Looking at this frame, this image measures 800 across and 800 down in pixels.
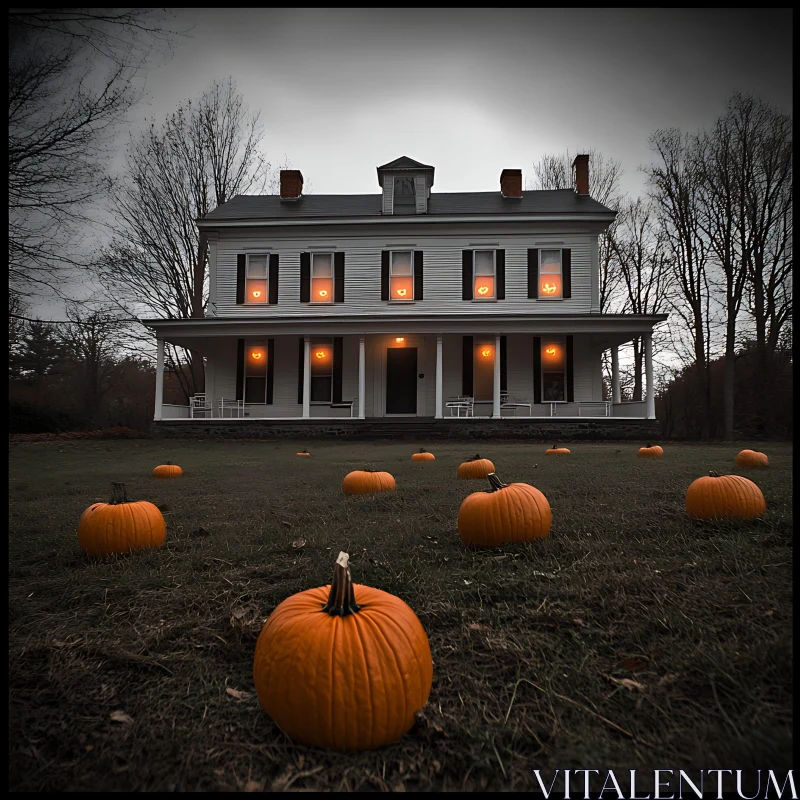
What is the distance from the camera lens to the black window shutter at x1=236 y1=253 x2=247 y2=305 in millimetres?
18109

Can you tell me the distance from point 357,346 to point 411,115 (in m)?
16.2

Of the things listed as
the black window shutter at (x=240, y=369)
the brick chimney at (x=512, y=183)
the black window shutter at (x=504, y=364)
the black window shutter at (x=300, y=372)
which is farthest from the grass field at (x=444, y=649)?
the brick chimney at (x=512, y=183)

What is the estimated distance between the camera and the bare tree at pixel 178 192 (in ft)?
69.8

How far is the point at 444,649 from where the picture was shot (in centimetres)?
192

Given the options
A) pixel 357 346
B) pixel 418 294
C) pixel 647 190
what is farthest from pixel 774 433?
pixel 357 346

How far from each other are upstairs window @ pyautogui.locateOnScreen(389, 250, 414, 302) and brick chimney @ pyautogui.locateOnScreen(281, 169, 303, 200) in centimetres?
490

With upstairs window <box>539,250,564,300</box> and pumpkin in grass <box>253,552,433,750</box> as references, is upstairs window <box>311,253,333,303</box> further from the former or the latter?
pumpkin in grass <box>253,552,433,750</box>

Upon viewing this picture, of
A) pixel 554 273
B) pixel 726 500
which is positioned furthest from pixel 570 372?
pixel 726 500

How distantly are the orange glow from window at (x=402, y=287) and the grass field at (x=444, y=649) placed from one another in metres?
14.7

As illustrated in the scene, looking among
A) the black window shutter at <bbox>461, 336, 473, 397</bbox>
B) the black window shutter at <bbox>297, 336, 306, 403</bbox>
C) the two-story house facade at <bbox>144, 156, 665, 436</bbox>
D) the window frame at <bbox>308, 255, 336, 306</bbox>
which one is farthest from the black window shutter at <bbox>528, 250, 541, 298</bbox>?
the black window shutter at <bbox>297, 336, 306, 403</bbox>

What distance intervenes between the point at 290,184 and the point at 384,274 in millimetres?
5450

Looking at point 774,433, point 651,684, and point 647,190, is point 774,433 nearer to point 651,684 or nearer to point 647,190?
point 647,190

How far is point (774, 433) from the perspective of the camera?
15992 millimetres

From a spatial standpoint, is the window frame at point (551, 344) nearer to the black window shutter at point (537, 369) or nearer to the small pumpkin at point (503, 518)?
the black window shutter at point (537, 369)
